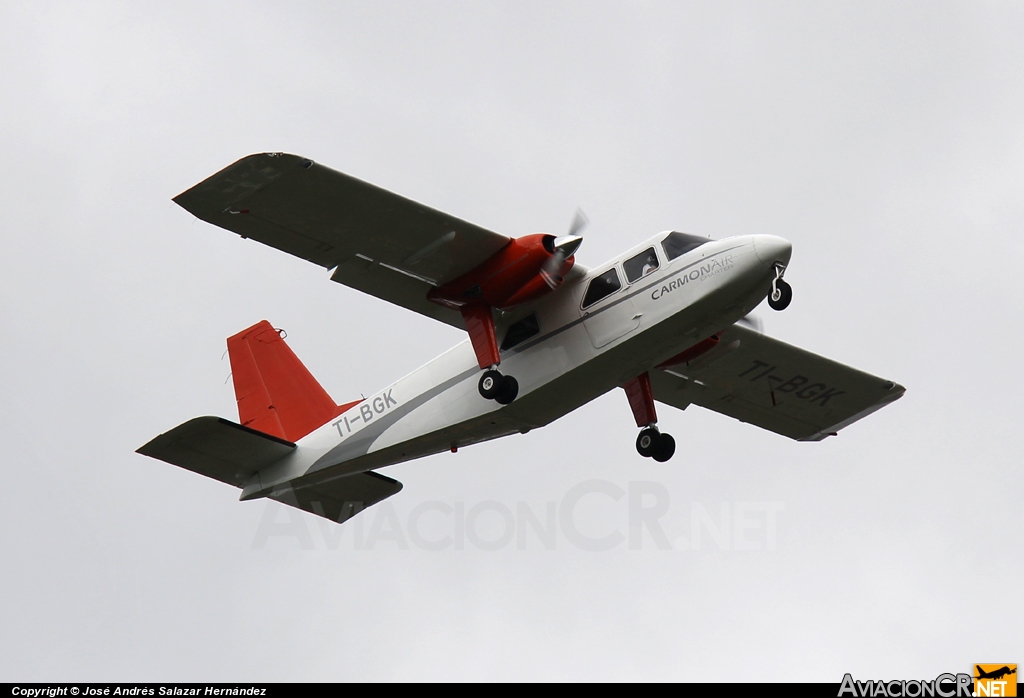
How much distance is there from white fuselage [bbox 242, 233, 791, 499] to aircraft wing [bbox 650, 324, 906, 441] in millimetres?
3226

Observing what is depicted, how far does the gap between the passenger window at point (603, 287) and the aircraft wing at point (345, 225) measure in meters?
1.54

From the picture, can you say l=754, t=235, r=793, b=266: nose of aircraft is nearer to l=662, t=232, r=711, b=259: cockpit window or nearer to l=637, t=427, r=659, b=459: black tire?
l=662, t=232, r=711, b=259: cockpit window

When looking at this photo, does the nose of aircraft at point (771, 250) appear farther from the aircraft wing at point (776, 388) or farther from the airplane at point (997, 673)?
the airplane at point (997, 673)

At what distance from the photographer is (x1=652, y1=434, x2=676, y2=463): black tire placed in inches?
910

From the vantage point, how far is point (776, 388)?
2541 centimetres

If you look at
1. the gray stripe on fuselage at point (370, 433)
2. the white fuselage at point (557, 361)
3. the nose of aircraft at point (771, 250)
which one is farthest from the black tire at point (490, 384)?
the nose of aircraft at point (771, 250)

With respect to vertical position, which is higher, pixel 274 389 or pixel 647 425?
pixel 274 389

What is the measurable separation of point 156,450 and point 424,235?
5.78 metres

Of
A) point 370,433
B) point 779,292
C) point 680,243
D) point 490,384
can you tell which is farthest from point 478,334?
point 779,292

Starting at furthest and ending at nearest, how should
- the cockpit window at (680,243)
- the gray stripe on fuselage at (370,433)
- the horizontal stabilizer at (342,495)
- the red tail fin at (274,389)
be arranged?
the red tail fin at (274,389)
the horizontal stabilizer at (342,495)
the gray stripe on fuselage at (370,433)
the cockpit window at (680,243)

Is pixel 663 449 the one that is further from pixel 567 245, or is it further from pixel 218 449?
pixel 218 449

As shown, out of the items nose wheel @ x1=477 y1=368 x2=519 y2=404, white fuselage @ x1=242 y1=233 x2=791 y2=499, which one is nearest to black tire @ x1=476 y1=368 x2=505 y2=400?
nose wheel @ x1=477 y1=368 x2=519 y2=404

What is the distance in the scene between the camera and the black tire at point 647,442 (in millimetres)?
23172

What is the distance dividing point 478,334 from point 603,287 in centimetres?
215
